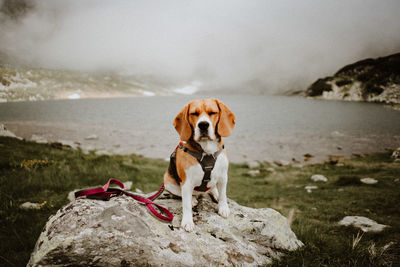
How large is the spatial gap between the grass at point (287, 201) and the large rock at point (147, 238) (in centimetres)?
47

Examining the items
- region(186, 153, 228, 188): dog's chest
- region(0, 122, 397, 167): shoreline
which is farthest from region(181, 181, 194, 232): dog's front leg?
region(0, 122, 397, 167): shoreline

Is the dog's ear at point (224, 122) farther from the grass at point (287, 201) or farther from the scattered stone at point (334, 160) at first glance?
the scattered stone at point (334, 160)

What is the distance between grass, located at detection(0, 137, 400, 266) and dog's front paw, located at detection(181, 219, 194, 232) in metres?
1.47

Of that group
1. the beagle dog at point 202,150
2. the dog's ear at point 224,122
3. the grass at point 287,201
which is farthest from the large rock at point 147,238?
the dog's ear at point 224,122

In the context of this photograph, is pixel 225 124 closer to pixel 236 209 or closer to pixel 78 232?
pixel 236 209

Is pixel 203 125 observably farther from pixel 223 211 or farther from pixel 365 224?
pixel 365 224

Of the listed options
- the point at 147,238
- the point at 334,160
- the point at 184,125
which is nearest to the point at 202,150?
the point at 184,125

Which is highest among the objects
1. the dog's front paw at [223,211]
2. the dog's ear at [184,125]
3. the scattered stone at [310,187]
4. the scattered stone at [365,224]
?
the dog's ear at [184,125]

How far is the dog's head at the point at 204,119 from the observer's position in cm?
316

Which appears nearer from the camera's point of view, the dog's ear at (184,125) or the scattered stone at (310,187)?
the dog's ear at (184,125)

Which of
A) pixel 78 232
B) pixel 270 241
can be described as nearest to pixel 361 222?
pixel 270 241

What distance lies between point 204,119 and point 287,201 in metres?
8.73

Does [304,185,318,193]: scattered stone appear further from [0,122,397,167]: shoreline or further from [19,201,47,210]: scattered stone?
[19,201,47,210]: scattered stone

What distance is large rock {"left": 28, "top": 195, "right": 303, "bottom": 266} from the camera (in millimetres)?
2031
